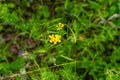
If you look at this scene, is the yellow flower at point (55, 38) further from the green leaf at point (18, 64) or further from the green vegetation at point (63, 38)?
the green leaf at point (18, 64)

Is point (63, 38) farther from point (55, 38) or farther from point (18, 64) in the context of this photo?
point (18, 64)

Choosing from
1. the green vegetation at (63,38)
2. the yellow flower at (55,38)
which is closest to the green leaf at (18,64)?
the green vegetation at (63,38)

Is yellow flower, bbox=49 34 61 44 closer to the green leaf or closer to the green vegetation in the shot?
the green vegetation

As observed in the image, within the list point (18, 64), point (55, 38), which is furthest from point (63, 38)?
point (18, 64)

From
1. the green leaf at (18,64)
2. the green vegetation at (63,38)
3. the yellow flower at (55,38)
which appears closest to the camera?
the yellow flower at (55,38)

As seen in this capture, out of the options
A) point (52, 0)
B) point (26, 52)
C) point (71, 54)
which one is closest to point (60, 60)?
point (71, 54)

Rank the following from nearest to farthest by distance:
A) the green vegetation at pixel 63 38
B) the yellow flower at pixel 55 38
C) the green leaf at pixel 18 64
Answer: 1. the yellow flower at pixel 55 38
2. the green vegetation at pixel 63 38
3. the green leaf at pixel 18 64

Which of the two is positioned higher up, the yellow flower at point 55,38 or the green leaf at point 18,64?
the yellow flower at point 55,38

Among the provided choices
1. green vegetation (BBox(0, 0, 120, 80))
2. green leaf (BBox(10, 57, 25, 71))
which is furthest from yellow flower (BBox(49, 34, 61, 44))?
green leaf (BBox(10, 57, 25, 71))
